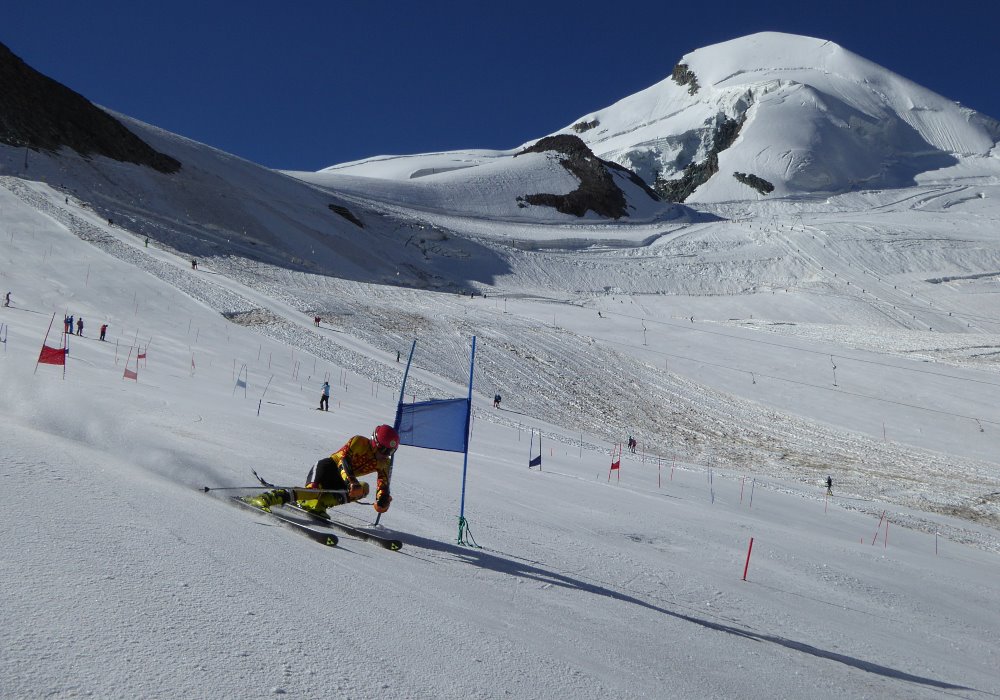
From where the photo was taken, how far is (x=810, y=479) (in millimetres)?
25375

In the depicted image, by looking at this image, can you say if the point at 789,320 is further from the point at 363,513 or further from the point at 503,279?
the point at 363,513

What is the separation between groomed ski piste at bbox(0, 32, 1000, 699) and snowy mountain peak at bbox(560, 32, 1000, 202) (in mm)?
78921

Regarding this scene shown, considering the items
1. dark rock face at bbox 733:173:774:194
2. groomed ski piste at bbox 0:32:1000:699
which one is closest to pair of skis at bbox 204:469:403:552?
groomed ski piste at bbox 0:32:1000:699

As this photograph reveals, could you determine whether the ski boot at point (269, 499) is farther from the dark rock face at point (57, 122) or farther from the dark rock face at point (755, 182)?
the dark rock face at point (755, 182)

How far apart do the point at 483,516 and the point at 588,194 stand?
101972 millimetres

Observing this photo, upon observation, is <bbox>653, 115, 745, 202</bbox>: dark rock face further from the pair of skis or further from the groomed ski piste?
the pair of skis

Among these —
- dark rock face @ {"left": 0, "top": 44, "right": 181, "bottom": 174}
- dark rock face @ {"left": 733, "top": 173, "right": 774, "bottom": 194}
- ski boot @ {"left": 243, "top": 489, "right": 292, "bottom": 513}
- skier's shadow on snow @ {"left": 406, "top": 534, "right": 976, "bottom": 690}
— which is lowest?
skier's shadow on snow @ {"left": 406, "top": 534, "right": 976, "bottom": 690}

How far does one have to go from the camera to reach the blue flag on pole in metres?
8.34

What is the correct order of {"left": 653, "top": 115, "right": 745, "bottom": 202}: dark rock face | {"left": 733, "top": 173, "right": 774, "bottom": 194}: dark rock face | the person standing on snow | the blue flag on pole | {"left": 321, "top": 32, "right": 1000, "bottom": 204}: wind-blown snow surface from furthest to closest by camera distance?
1. {"left": 653, "top": 115, "right": 745, "bottom": 202}: dark rock face
2. {"left": 321, "top": 32, "right": 1000, "bottom": 204}: wind-blown snow surface
3. {"left": 733, "top": 173, "right": 774, "bottom": 194}: dark rock face
4. the blue flag on pole
5. the person standing on snow

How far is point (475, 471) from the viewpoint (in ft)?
44.1

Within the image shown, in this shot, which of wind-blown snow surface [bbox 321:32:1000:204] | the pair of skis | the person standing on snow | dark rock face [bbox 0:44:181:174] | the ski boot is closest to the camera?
the pair of skis

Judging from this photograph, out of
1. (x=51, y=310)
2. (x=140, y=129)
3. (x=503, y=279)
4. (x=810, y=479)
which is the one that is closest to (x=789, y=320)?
(x=503, y=279)

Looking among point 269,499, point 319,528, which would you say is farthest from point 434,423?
point 269,499

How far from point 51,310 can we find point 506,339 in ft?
69.0
